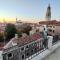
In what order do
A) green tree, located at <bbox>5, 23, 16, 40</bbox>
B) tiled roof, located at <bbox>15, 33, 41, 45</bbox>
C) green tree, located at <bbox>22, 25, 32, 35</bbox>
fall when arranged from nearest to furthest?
green tree, located at <bbox>5, 23, 16, 40</bbox>, tiled roof, located at <bbox>15, 33, 41, 45</bbox>, green tree, located at <bbox>22, 25, 32, 35</bbox>

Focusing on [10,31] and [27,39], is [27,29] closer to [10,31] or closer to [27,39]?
[27,39]

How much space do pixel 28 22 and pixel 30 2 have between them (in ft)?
2.01

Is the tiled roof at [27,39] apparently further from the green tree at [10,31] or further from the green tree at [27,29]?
the green tree at [10,31]

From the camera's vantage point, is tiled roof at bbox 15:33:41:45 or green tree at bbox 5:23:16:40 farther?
tiled roof at bbox 15:33:41:45

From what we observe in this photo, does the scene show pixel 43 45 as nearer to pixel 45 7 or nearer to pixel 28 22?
pixel 28 22

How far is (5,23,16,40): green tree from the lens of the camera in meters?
2.80

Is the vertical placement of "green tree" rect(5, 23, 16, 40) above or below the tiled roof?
above

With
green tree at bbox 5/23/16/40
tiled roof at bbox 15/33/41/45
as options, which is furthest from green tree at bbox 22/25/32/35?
green tree at bbox 5/23/16/40

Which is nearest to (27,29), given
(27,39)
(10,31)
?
(27,39)

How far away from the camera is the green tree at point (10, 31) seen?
9.18ft

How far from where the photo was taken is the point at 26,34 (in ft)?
10.5

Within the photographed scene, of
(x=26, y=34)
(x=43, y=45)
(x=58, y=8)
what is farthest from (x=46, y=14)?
(x=43, y=45)

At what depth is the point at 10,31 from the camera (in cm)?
284

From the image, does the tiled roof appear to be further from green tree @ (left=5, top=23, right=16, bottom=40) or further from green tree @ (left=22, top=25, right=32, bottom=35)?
green tree @ (left=5, top=23, right=16, bottom=40)
